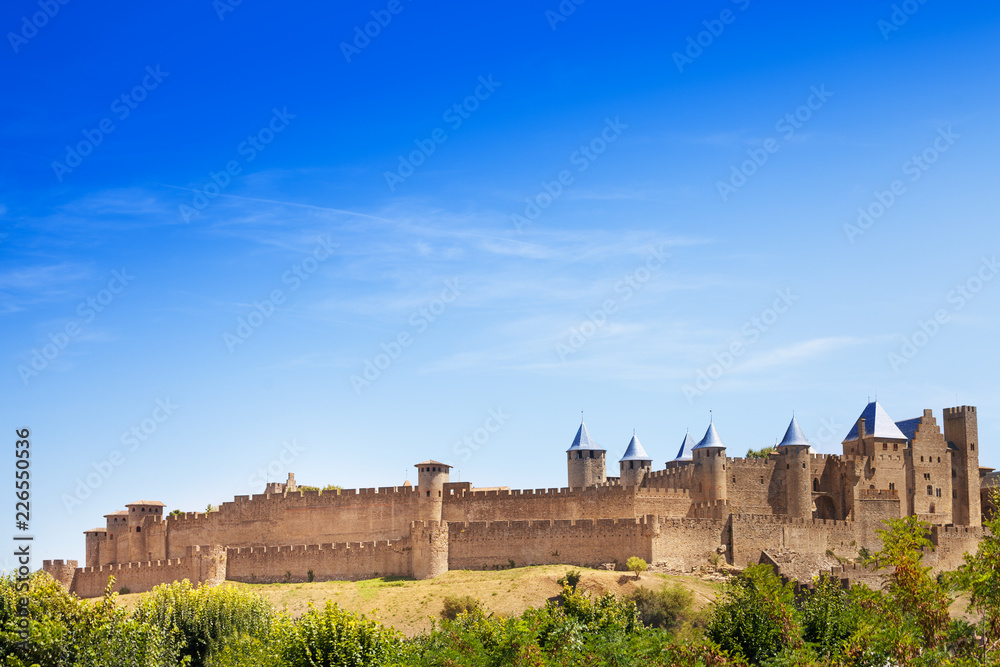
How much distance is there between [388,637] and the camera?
3116cm

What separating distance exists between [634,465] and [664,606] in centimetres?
2020

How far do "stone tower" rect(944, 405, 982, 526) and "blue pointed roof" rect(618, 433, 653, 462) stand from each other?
59.2ft

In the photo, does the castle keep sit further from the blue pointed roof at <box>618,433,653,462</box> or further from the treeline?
the treeline

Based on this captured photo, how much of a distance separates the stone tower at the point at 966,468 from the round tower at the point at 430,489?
3027 centimetres

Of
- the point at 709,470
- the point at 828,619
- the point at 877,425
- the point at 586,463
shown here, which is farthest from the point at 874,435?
the point at 828,619

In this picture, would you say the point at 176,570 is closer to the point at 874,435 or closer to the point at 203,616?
the point at 203,616

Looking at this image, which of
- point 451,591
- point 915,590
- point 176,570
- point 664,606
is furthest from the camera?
point 176,570

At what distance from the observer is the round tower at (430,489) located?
67.4 metres

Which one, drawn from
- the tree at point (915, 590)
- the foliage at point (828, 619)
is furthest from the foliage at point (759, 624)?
the tree at point (915, 590)

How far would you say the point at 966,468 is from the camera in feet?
236

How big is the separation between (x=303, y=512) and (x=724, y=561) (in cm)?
2404

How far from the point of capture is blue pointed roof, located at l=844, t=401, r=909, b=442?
7112cm

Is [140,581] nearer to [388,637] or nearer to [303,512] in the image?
[303,512]

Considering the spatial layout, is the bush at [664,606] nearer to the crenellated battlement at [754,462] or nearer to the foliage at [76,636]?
the crenellated battlement at [754,462]
